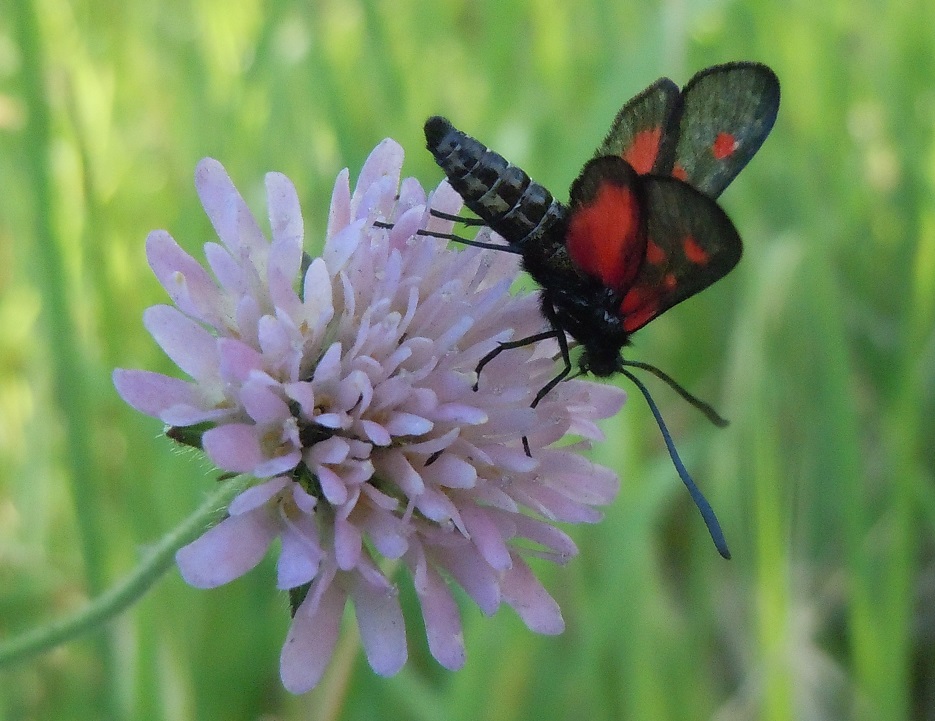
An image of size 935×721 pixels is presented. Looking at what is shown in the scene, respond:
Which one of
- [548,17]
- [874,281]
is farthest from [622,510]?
[548,17]

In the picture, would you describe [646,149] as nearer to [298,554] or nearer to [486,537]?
[486,537]

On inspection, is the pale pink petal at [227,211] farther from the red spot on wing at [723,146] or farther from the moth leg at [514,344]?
the red spot on wing at [723,146]

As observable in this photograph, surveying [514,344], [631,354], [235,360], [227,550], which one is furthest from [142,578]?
[631,354]

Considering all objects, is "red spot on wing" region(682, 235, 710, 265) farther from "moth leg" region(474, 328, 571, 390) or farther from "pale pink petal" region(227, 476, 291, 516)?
"pale pink petal" region(227, 476, 291, 516)

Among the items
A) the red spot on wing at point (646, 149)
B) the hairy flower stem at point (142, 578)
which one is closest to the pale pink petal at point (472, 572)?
the hairy flower stem at point (142, 578)

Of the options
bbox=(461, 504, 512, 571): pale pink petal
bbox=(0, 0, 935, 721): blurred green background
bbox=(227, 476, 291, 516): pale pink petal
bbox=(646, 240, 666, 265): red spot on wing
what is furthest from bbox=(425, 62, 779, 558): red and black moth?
bbox=(0, 0, 935, 721): blurred green background

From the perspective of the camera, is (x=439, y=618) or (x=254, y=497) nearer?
(x=254, y=497)

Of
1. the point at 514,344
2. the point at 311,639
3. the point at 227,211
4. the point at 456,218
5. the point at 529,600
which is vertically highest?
the point at 227,211
